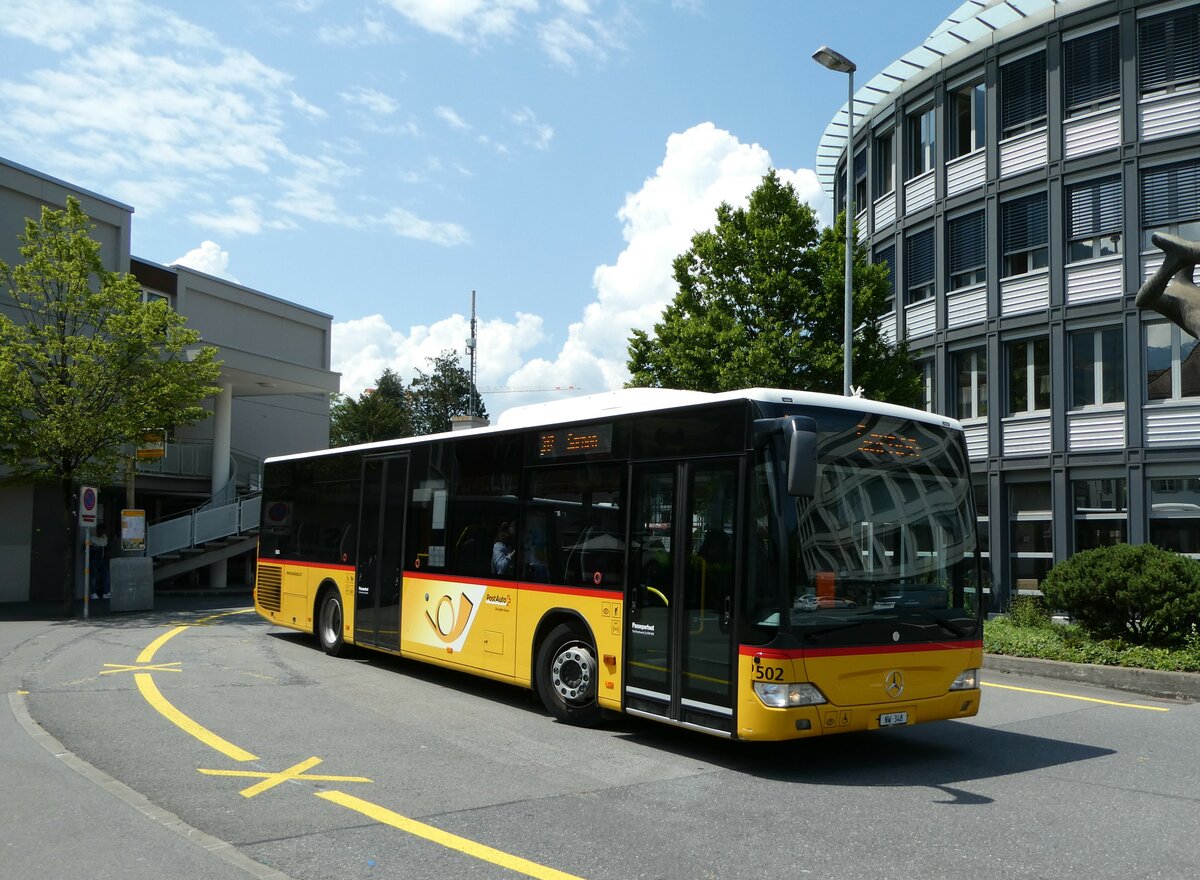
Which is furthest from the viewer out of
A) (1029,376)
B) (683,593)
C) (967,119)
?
(967,119)

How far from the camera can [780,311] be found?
23.1 m

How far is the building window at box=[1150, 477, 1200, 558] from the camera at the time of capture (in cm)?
2194

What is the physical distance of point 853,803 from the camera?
698 cm

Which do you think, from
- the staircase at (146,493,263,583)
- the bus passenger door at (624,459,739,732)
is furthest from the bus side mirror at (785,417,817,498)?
the staircase at (146,493,263,583)

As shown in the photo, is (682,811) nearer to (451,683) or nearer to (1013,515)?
(451,683)

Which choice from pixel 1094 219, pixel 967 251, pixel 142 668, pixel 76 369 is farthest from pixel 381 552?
pixel 967 251

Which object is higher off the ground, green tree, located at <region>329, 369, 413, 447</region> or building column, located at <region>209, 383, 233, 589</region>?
green tree, located at <region>329, 369, 413, 447</region>

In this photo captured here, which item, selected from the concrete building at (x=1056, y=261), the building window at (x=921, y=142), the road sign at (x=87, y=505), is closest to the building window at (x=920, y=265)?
the concrete building at (x=1056, y=261)

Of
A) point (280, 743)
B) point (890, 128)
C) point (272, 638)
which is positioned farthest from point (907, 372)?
point (280, 743)

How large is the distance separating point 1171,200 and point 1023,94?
4671 millimetres

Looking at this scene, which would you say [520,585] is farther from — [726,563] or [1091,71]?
[1091,71]

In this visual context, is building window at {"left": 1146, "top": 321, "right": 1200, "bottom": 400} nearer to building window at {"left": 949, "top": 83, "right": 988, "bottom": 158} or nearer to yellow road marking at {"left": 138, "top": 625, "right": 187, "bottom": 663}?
building window at {"left": 949, "top": 83, "right": 988, "bottom": 158}

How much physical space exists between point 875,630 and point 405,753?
12.2 feet

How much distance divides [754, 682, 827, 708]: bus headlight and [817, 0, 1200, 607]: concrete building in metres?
16.3
